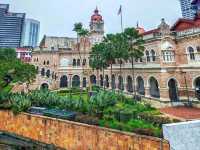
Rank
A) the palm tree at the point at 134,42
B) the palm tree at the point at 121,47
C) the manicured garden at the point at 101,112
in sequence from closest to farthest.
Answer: the manicured garden at the point at 101,112 → the palm tree at the point at 134,42 → the palm tree at the point at 121,47

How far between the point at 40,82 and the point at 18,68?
2043 cm

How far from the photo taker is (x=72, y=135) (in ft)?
56.1

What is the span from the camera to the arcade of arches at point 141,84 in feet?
107

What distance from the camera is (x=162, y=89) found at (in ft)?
107

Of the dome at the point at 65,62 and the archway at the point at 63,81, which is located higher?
the dome at the point at 65,62

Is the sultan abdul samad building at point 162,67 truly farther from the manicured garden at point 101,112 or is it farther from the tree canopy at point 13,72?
the tree canopy at point 13,72

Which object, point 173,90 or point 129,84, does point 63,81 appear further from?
point 173,90

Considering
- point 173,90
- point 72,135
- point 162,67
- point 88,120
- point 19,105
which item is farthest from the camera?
point 173,90

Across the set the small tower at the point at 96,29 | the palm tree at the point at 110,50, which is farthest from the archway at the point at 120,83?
the small tower at the point at 96,29

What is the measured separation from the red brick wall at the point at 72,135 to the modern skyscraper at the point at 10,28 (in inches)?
5455

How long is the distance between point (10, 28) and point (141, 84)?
136 meters

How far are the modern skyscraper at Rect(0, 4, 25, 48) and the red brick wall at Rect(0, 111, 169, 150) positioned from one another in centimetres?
13857

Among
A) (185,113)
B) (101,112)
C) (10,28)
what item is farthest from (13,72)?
(10,28)

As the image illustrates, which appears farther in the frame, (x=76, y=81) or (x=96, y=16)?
(x=96, y=16)
